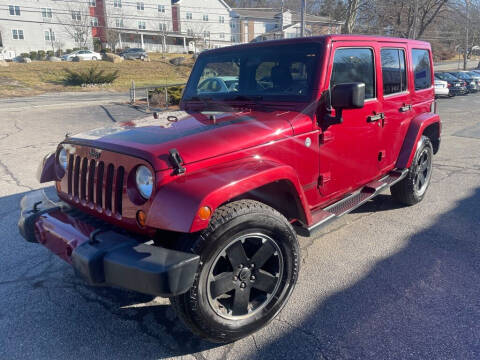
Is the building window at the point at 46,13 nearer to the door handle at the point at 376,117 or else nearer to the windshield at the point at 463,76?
the windshield at the point at 463,76

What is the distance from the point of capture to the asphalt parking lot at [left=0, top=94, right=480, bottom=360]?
8.26 ft

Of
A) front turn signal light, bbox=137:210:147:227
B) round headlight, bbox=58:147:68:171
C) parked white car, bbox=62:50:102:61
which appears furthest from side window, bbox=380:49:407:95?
parked white car, bbox=62:50:102:61

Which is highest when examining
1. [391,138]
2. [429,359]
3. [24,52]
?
[24,52]

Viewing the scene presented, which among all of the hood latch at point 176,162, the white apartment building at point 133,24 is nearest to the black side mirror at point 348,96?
the hood latch at point 176,162

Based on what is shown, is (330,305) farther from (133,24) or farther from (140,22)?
(140,22)

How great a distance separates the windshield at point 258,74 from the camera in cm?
325

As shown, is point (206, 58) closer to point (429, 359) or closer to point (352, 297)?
point (352, 297)

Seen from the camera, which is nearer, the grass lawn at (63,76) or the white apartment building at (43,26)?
the grass lawn at (63,76)

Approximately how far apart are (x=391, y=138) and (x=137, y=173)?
2900mm

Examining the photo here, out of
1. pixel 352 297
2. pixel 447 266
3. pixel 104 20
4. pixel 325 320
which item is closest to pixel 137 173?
pixel 325 320

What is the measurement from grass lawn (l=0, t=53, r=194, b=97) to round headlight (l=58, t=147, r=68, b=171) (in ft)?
78.4

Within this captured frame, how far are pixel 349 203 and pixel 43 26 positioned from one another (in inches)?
2402

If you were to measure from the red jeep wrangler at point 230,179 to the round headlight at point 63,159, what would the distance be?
16 mm

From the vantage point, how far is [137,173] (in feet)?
7.95
